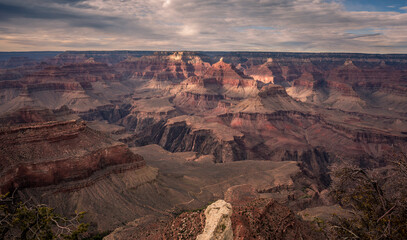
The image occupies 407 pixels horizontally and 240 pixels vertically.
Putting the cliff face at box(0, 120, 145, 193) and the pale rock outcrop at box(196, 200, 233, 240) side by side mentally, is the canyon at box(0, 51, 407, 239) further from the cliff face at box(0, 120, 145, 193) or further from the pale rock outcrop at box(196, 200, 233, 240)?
the pale rock outcrop at box(196, 200, 233, 240)

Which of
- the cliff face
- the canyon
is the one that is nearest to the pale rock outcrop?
the canyon

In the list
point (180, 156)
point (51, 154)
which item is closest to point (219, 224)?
point (51, 154)

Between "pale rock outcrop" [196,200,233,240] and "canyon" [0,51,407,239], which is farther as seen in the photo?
"canyon" [0,51,407,239]

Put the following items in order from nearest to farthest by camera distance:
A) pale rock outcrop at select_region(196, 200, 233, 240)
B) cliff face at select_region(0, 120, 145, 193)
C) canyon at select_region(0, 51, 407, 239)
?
1. pale rock outcrop at select_region(196, 200, 233, 240)
2. canyon at select_region(0, 51, 407, 239)
3. cliff face at select_region(0, 120, 145, 193)

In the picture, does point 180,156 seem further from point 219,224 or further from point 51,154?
point 219,224

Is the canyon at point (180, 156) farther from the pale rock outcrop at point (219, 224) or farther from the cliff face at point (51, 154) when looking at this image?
the pale rock outcrop at point (219, 224)

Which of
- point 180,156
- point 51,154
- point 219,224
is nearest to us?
point 219,224

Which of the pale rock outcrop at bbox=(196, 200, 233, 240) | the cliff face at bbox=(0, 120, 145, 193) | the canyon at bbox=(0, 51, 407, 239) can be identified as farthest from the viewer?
the cliff face at bbox=(0, 120, 145, 193)
